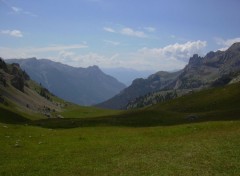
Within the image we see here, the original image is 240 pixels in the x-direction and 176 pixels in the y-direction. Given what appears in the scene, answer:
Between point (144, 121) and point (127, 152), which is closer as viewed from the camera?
point (127, 152)

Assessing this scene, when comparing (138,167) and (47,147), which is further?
(47,147)

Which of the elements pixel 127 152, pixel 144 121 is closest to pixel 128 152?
pixel 127 152

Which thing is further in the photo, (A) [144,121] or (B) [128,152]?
(A) [144,121]

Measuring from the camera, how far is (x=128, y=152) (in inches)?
1502

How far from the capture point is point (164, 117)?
3137 inches

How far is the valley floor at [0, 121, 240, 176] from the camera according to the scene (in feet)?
101

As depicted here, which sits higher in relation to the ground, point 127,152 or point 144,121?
point 144,121

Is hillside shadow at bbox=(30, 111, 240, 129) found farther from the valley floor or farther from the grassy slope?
the valley floor

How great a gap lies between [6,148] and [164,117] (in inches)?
1786

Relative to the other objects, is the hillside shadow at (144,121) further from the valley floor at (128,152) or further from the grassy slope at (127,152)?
the valley floor at (128,152)

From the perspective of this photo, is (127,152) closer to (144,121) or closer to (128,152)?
(128,152)

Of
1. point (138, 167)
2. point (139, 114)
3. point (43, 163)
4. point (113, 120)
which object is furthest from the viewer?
point (139, 114)

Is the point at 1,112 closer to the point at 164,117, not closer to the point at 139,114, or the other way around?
the point at 139,114

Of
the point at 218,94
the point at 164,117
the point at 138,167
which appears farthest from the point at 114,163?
the point at 218,94
